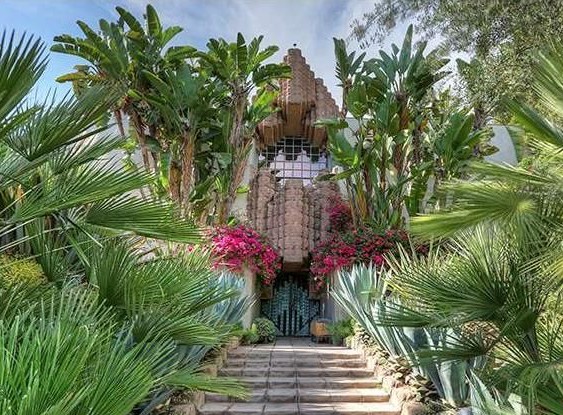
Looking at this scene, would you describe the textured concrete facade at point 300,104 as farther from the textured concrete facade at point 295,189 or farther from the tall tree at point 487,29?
the tall tree at point 487,29

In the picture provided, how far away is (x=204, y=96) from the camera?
35.8ft

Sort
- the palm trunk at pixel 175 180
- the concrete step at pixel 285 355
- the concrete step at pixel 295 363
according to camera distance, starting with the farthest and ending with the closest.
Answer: the palm trunk at pixel 175 180 < the concrete step at pixel 285 355 < the concrete step at pixel 295 363

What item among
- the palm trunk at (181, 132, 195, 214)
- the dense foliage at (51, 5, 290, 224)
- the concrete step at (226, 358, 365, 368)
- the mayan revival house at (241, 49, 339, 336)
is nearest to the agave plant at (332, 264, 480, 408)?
the concrete step at (226, 358, 365, 368)

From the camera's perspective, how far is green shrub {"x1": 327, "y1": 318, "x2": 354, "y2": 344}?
10289 mm

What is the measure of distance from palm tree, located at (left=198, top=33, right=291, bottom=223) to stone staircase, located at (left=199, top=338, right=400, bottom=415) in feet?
15.1

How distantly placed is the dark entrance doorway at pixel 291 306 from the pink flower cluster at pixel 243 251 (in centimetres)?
296

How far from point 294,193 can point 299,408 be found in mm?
8211

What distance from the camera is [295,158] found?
55.1 ft

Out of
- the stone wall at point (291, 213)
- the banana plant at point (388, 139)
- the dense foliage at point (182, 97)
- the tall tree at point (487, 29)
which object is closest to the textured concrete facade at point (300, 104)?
the stone wall at point (291, 213)

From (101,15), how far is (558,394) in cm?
1105

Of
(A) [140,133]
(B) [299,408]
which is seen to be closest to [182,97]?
(A) [140,133]

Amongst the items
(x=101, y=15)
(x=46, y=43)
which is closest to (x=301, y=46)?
(x=101, y=15)

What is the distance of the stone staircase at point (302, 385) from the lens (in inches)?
248

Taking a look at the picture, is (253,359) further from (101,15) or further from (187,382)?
(101,15)
